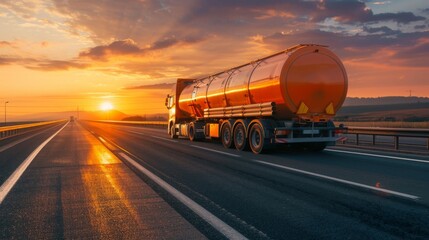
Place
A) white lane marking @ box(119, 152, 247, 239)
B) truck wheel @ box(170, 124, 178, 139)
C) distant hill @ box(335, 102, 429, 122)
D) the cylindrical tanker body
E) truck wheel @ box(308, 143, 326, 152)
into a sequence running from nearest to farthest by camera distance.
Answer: white lane marking @ box(119, 152, 247, 239) < the cylindrical tanker body < truck wheel @ box(308, 143, 326, 152) < truck wheel @ box(170, 124, 178, 139) < distant hill @ box(335, 102, 429, 122)

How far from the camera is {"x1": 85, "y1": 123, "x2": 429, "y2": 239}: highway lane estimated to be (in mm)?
4910

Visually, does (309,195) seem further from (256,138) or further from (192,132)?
(192,132)

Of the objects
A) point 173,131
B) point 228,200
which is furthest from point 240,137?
point 173,131

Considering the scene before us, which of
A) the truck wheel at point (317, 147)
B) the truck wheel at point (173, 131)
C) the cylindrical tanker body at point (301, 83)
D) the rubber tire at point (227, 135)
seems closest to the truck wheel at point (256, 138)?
the cylindrical tanker body at point (301, 83)

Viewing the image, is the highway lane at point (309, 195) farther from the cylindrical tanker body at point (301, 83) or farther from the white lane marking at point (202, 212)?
the cylindrical tanker body at point (301, 83)

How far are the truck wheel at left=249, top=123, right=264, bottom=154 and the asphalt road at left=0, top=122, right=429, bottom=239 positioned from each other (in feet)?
10.2

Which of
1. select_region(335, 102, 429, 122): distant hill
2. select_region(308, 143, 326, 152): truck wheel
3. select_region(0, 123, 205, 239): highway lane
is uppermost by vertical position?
select_region(335, 102, 429, 122): distant hill

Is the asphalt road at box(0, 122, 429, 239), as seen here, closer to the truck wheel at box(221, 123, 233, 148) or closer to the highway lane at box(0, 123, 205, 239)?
the highway lane at box(0, 123, 205, 239)

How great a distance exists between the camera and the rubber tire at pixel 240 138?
50.6 ft

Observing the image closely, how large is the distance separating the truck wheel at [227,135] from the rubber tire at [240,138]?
503mm

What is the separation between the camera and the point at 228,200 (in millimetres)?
6512

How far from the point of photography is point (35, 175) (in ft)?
31.5

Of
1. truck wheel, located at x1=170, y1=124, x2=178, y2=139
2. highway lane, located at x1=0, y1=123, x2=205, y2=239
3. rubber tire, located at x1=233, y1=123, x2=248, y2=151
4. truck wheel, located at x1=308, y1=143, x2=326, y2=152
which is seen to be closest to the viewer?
highway lane, located at x1=0, y1=123, x2=205, y2=239

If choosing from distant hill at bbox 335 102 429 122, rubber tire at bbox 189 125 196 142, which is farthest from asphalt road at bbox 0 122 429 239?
distant hill at bbox 335 102 429 122
